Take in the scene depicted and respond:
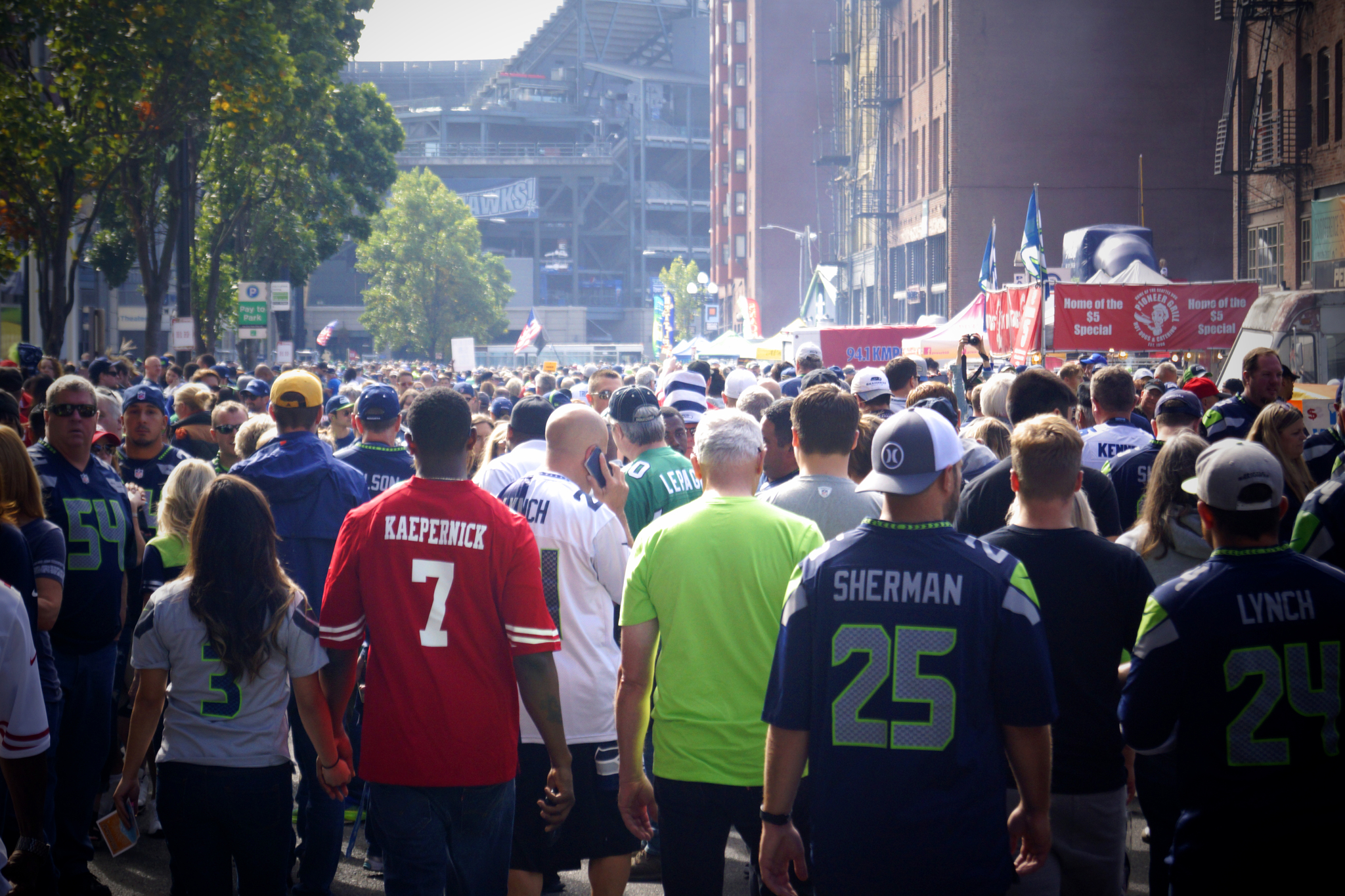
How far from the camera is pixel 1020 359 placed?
53.9 feet

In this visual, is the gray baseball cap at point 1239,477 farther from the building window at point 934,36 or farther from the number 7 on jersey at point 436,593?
the building window at point 934,36

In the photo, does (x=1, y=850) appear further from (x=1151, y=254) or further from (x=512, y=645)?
(x=1151, y=254)

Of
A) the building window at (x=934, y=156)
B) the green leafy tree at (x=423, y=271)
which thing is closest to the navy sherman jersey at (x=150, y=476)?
the building window at (x=934, y=156)

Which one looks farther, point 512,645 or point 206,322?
point 206,322

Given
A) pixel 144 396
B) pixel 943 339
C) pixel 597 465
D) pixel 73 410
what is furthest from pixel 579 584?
pixel 943 339

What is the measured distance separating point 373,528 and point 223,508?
0.58 m

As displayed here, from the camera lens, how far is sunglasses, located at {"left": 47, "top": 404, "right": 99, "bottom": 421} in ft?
19.1

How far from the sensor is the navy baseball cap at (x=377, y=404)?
6.70 metres

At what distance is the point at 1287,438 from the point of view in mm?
6805

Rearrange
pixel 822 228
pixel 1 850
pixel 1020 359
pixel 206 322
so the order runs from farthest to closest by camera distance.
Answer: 1. pixel 822 228
2. pixel 206 322
3. pixel 1020 359
4. pixel 1 850

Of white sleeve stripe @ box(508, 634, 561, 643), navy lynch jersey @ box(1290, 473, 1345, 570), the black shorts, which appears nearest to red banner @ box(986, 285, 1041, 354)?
navy lynch jersey @ box(1290, 473, 1345, 570)

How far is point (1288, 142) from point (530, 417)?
2737cm

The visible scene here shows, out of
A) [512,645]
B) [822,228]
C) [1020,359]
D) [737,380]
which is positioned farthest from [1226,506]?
[822,228]

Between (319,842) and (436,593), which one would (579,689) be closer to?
(436,593)
